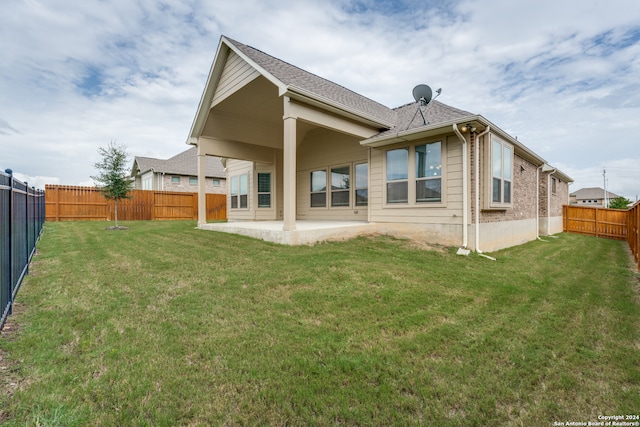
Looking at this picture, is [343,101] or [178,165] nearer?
[343,101]

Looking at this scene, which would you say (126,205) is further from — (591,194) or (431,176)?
(591,194)

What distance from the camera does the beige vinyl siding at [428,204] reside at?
7.41 meters

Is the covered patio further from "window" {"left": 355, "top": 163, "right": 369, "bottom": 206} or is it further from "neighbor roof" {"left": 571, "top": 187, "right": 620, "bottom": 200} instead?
"neighbor roof" {"left": 571, "top": 187, "right": 620, "bottom": 200}

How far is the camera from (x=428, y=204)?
792 cm

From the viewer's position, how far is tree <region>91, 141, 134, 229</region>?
12.2 m

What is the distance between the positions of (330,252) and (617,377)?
462 cm

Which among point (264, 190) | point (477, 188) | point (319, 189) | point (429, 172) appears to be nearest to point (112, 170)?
point (264, 190)

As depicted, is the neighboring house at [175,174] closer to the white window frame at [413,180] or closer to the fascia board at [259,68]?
the fascia board at [259,68]

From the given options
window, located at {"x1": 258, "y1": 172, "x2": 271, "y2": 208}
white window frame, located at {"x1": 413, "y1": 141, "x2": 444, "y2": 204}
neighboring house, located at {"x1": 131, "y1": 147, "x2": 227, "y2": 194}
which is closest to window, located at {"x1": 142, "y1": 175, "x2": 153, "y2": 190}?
neighboring house, located at {"x1": 131, "y1": 147, "x2": 227, "y2": 194}

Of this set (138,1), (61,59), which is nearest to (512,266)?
(138,1)

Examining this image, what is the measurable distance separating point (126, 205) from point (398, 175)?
1631 cm

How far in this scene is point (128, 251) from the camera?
22.3 feet

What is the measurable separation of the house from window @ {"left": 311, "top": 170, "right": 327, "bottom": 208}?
0.04 m

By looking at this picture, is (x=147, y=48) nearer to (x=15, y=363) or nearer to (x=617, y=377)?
(x=15, y=363)
